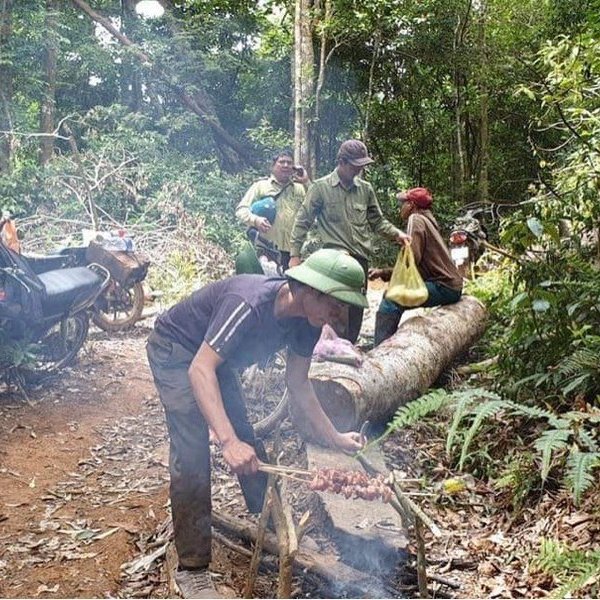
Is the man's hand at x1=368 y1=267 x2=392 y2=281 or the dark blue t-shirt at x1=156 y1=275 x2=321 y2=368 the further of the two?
the man's hand at x1=368 y1=267 x2=392 y2=281

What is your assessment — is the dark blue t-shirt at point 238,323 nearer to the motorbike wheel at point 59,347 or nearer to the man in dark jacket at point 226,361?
the man in dark jacket at point 226,361

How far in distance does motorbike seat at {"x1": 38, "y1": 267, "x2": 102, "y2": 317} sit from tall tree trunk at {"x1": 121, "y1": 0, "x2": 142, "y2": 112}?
8.64 feet

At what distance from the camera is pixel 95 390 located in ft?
12.2

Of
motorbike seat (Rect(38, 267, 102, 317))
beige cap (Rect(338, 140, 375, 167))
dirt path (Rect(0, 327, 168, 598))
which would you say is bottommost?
dirt path (Rect(0, 327, 168, 598))

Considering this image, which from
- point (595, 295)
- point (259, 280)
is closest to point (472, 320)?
point (595, 295)

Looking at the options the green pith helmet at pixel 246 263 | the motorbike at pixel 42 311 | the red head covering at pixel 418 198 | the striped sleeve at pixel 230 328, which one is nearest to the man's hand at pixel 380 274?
the red head covering at pixel 418 198

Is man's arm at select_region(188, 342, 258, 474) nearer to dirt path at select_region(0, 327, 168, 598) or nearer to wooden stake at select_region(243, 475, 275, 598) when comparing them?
wooden stake at select_region(243, 475, 275, 598)

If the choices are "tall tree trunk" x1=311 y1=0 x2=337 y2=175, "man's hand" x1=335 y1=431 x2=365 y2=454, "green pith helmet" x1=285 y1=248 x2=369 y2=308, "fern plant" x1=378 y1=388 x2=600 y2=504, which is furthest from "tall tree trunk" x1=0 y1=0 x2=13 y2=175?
"fern plant" x1=378 y1=388 x2=600 y2=504

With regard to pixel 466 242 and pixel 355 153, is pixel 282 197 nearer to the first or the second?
pixel 355 153

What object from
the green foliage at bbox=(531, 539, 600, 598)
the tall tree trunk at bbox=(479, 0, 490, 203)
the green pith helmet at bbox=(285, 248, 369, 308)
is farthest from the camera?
the tall tree trunk at bbox=(479, 0, 490, 203)

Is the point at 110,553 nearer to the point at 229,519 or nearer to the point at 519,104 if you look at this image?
the point at 229,519

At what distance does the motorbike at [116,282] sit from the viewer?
4137 mm

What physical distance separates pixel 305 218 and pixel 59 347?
163 centimetres

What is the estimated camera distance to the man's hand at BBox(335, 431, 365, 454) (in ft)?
6.75
